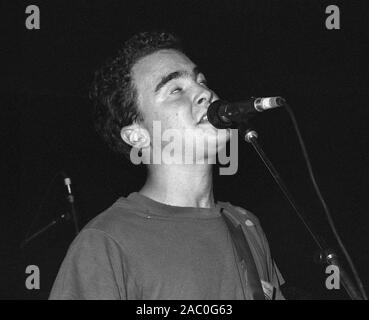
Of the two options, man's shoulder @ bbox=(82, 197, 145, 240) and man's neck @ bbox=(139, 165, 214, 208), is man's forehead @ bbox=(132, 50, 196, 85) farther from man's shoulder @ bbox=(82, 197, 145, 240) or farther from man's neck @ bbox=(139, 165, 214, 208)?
man's shoulder @ bbox=(82, 197, 145, 240)

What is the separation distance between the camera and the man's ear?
1.63 metres

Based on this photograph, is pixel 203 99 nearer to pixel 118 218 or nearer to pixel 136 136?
pixel 136 136

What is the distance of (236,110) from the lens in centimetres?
122

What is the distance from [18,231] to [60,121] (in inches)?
45.6

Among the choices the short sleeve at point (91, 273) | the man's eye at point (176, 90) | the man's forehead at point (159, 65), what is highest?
the man's forehead at point (159, 65)

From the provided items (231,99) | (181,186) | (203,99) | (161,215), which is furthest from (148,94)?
(231,99)

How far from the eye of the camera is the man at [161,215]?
120cm

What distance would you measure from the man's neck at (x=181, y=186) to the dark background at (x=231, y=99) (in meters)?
2.23

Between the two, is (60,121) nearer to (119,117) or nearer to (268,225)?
(268,225)

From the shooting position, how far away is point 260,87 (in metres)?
4.02

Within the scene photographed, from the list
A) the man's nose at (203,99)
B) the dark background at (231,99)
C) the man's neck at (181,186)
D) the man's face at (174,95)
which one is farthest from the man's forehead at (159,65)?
the dark background at (231,99)

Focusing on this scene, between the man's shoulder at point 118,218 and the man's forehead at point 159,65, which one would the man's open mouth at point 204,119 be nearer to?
the man's forehead at point 159,65

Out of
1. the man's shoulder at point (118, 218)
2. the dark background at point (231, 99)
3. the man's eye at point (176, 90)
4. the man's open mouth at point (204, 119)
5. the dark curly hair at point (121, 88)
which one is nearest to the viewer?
the man's shoulder at point (118, 218)

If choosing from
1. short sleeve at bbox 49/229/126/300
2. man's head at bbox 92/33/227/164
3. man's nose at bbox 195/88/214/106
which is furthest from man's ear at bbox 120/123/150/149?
short sleeve at bbox 49/229/126/300
